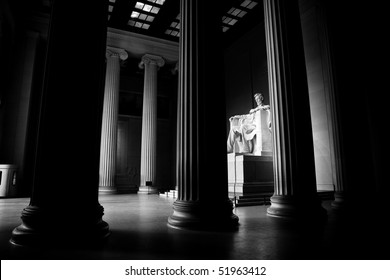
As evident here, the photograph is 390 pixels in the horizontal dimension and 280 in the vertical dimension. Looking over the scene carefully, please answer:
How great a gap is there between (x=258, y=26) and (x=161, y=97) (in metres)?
13.2

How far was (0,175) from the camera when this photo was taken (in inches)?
566

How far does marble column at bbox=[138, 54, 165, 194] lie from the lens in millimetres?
18266

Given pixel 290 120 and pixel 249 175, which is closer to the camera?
pixel 290 120

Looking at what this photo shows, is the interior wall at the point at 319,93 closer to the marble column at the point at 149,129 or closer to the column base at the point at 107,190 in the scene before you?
the marble column at the point at 149,129

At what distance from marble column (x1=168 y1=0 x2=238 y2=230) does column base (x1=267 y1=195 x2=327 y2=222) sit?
191 centimetres

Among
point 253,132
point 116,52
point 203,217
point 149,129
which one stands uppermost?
point 116,52

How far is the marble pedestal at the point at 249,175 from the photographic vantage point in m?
10.6

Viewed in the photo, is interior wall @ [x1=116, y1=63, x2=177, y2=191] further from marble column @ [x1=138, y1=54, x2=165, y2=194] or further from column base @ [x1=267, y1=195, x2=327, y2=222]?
column base @ [x1=267, y1=195, x2=327, y2=222]

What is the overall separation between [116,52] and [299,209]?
17646mm

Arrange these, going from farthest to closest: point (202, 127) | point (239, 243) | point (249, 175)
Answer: point (249, 175), point (202, 127), point (239, 243)

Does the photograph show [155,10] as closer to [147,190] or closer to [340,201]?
[147,190]

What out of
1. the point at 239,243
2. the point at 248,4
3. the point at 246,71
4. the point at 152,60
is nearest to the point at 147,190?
the point at 152,60

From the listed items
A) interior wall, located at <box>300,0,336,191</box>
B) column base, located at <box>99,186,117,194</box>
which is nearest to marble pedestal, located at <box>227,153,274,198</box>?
interior wall, located at <box>300,0,336,191</box>

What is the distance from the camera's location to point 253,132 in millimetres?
12242
